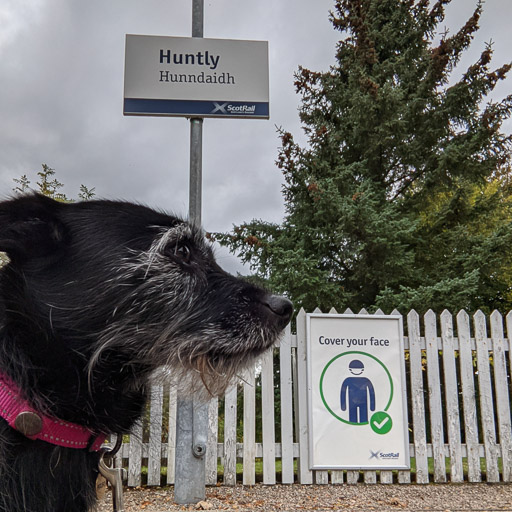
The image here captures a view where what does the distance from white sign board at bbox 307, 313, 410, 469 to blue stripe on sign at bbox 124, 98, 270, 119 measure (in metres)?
2.38

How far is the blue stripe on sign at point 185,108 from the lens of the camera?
4801mm

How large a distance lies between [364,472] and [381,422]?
625 millimetres

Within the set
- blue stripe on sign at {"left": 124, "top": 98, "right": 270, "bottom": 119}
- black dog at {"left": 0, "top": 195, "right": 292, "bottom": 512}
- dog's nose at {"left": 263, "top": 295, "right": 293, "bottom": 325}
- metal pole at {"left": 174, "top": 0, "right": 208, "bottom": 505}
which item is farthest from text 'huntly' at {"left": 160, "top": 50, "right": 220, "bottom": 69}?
dog's nose at {"left": 263, "top": 295, "right": 293, "bottom": 325}

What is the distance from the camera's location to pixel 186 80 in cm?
484

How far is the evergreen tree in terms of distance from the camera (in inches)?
334

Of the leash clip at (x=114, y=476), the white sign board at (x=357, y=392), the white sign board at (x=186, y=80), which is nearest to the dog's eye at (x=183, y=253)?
the leash clip at (x=114, y=476)

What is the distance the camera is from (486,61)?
9.53m

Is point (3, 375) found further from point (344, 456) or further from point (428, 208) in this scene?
point (428, 208)

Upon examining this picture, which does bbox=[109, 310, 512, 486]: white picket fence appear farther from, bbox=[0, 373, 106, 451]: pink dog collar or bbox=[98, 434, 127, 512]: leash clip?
bbox=[0, 373, 106, 451]: pink dog collar

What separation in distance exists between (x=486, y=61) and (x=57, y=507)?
34.9 feet

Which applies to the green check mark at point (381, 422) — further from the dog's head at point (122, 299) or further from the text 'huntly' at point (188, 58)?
the text 'huntly' at point (188, 58)

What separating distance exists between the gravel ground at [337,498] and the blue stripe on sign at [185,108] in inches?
146

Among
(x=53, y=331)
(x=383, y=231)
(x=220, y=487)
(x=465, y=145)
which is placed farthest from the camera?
(x=465, y=145)

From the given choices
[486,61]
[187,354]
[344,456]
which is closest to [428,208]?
[486,61]
